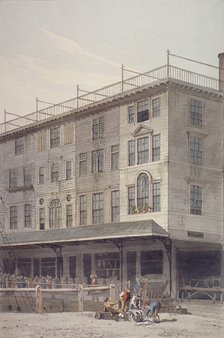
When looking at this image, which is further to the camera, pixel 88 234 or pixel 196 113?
pixel 88 234

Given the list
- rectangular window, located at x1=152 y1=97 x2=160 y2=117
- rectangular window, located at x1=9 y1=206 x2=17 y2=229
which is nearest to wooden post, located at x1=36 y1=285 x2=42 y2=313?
rectangular window, located at x1=9 y1=206 x2=17 y2=229

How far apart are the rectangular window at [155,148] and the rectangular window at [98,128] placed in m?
0.89

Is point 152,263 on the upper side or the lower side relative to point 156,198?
lower

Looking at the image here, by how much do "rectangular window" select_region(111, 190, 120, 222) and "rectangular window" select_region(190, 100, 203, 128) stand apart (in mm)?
1560

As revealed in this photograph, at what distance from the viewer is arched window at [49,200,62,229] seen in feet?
30.5

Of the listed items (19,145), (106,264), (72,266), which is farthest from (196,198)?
(19,145)

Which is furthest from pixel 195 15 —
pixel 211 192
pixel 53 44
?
pixel 211 192

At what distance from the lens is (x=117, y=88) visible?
342 inches

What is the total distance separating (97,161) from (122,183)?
0.72 m

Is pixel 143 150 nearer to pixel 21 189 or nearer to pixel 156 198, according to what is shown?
pixel 156 198

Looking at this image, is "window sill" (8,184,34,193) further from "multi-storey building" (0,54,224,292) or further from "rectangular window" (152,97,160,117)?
"rectangular window" (152,97,160,117)

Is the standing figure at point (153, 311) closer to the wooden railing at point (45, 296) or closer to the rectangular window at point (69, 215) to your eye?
the wooden railing at point (45, 296)

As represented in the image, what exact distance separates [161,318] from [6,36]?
3422 millimetres

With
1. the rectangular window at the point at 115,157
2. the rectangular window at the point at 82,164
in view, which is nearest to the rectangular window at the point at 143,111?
the rectangular window at the point at 115,157
